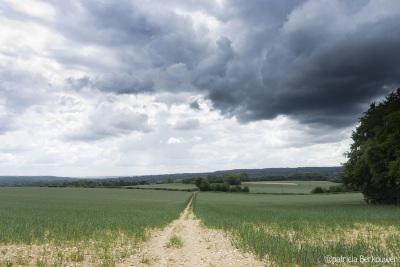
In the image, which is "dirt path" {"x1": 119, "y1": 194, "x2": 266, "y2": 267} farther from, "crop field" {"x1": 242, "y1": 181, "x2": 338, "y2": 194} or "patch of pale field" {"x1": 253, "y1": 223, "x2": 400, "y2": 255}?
"crop field" {"x1": 242, "y1": 181, "x2": 338, "y2": 194}

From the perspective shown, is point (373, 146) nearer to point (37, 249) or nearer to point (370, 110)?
point (370, 110)

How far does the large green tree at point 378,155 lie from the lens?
34031 millimetres

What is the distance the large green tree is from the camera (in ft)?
112

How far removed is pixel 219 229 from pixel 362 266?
1343cm

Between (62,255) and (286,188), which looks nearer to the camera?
(62,255)

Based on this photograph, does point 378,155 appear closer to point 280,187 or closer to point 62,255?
point 62,255

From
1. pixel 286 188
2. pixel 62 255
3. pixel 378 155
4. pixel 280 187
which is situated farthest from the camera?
pixel 280 187

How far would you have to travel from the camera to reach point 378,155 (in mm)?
36688

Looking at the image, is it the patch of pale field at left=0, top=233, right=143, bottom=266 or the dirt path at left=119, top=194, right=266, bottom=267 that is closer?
the patch of pale field at left=0, top=233, right=143, bottom=266

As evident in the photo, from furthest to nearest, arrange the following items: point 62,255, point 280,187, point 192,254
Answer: point 280,187
point 192,254
point 62,255

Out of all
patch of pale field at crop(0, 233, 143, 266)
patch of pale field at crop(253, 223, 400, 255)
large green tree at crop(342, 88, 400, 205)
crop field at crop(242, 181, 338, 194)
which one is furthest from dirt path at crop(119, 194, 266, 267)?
crop field at crop(242, 181, 338, 194)

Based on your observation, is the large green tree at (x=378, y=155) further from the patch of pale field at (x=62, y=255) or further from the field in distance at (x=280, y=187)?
the field in distance at (x=280, y=187)

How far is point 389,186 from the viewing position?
135ft

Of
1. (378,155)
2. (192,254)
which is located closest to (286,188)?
(378,155)
